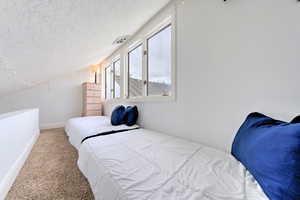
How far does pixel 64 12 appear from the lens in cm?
106

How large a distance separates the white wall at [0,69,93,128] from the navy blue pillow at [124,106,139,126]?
299 centimetres

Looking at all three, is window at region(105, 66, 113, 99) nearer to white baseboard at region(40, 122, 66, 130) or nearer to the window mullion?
white baseboard at region(40, 122, 66, 130)

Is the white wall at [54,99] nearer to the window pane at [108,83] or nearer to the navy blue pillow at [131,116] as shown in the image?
the window pane at [108,83]

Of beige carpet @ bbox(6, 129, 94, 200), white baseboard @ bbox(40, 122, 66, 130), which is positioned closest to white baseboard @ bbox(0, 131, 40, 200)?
beige carpet @ bbox(6, 129, 94, 200)

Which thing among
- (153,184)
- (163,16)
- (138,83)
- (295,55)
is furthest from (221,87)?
(138,83)

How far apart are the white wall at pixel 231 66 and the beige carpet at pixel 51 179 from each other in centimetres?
121

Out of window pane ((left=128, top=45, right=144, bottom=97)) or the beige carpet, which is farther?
window pane ((left=128, top=45, right=144, bottom=97))

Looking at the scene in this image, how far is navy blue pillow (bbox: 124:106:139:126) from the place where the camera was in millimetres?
2239

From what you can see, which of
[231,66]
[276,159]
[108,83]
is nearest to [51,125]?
[108,83]

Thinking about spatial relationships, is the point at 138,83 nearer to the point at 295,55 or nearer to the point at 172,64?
the point at 172,64

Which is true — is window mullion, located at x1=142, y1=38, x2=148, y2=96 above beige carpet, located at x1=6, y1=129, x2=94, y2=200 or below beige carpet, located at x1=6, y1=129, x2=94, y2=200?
above

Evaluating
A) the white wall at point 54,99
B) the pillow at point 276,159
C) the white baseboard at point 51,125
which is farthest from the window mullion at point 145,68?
the white baseboard at point 51,125

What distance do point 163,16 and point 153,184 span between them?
6.85ft

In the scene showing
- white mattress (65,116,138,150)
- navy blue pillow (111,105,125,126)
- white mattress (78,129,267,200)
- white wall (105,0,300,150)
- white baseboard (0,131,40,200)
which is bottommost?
white baseboard (0,131,40,200)
